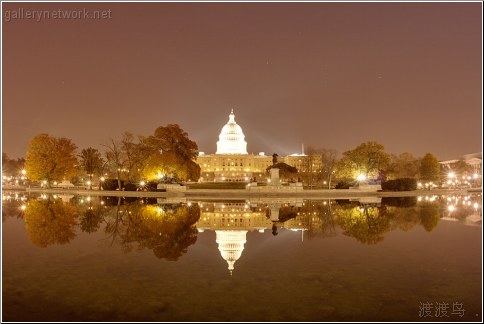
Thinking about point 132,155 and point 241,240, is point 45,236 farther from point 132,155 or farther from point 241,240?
point 132,155

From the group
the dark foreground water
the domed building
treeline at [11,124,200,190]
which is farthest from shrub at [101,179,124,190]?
the domed building

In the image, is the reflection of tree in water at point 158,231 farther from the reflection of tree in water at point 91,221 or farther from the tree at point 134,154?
the tree at point 134,154

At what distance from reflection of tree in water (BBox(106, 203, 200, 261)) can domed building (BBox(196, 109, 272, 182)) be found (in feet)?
430

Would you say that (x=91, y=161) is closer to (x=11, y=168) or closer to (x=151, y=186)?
(x=151, y=186)

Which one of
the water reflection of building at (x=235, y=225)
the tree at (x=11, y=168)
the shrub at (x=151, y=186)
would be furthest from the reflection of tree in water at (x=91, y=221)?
the tree at (x=11, y=168)

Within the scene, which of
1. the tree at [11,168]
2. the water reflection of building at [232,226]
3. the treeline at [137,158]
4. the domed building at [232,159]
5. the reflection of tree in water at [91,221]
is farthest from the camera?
the domed building at [232,159]

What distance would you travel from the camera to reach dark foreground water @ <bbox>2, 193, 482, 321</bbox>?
9.08 meters

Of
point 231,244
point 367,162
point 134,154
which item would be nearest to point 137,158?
point 134,154

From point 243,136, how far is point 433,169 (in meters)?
93.2

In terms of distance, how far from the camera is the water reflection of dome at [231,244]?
46.6 ft

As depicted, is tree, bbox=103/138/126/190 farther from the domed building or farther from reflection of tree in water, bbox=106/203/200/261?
the domed building

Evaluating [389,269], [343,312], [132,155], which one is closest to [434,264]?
[389,269]

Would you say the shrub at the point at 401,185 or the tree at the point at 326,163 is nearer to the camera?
the shrub at the point at 401,185

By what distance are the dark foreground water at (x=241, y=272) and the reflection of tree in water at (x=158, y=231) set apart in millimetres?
75
